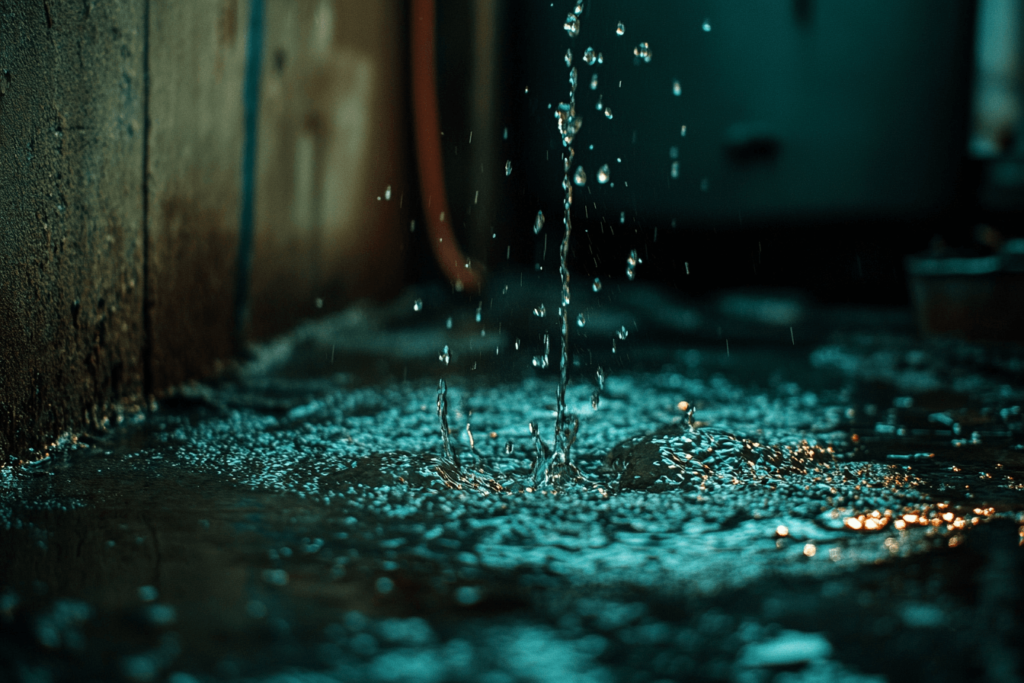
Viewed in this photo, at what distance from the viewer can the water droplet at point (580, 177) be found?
4822mm

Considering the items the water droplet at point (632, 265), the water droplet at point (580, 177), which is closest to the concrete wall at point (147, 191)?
the water droplet at point (580, 177)

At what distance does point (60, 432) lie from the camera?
1.65 m

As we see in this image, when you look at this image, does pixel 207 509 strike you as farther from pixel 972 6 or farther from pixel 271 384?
pixel 972 6

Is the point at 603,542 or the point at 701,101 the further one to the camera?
the point at 701,101

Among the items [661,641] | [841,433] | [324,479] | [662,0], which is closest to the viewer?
[661,641]

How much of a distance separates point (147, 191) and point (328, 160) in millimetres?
1465

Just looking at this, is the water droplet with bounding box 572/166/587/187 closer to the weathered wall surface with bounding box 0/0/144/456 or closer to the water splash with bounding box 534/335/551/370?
the water splash with bounding box 534/335/551/370

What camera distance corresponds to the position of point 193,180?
2.25 m

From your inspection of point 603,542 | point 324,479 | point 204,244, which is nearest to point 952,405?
point 603,542

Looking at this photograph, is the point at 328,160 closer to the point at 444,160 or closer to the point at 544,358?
the point at 544,358

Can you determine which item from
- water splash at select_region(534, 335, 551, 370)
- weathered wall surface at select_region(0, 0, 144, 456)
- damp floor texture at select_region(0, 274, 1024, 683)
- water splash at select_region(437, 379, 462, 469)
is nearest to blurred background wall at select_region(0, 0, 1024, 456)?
weathered wall surface at select_region(0, 0, 144, 456)

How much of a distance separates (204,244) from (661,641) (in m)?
1.80

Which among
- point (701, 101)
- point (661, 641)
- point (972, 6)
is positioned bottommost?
point (661, 641)

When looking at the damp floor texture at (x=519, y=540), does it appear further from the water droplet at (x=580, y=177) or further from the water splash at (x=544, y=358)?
the water droplet at (x=580, y=177)
